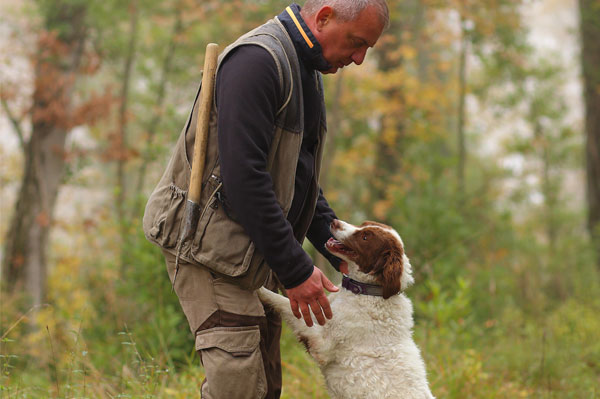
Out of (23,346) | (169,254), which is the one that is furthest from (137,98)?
(169,254)

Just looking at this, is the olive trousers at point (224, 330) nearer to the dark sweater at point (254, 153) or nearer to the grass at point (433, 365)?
the dark sweater at point (254, 153)

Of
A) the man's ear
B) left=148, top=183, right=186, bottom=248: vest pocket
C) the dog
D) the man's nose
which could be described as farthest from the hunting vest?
the dog

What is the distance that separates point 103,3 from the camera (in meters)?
11.5

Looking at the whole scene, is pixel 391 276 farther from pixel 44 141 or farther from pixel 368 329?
pixel 44 141

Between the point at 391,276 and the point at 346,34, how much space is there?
4.38 ft

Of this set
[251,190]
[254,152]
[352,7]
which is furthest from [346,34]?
Result: [251,190]

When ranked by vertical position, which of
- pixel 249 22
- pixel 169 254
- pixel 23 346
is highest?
pixel 249 22

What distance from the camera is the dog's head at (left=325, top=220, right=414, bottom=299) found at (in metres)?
3.38

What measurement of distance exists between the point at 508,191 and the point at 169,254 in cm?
1555

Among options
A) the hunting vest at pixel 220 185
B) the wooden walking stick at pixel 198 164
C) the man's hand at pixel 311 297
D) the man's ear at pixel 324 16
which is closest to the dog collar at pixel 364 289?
the man's hand at pixel 311 297

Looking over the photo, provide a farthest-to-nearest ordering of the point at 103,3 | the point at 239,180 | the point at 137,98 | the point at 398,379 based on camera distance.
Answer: the point at 137,98, the point at 103,3, the point at 398,379, the point at 239,180

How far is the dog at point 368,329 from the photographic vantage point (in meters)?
3.24

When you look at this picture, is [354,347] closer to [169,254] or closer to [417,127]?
[169,254]

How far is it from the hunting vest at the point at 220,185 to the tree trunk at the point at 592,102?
404 inches
